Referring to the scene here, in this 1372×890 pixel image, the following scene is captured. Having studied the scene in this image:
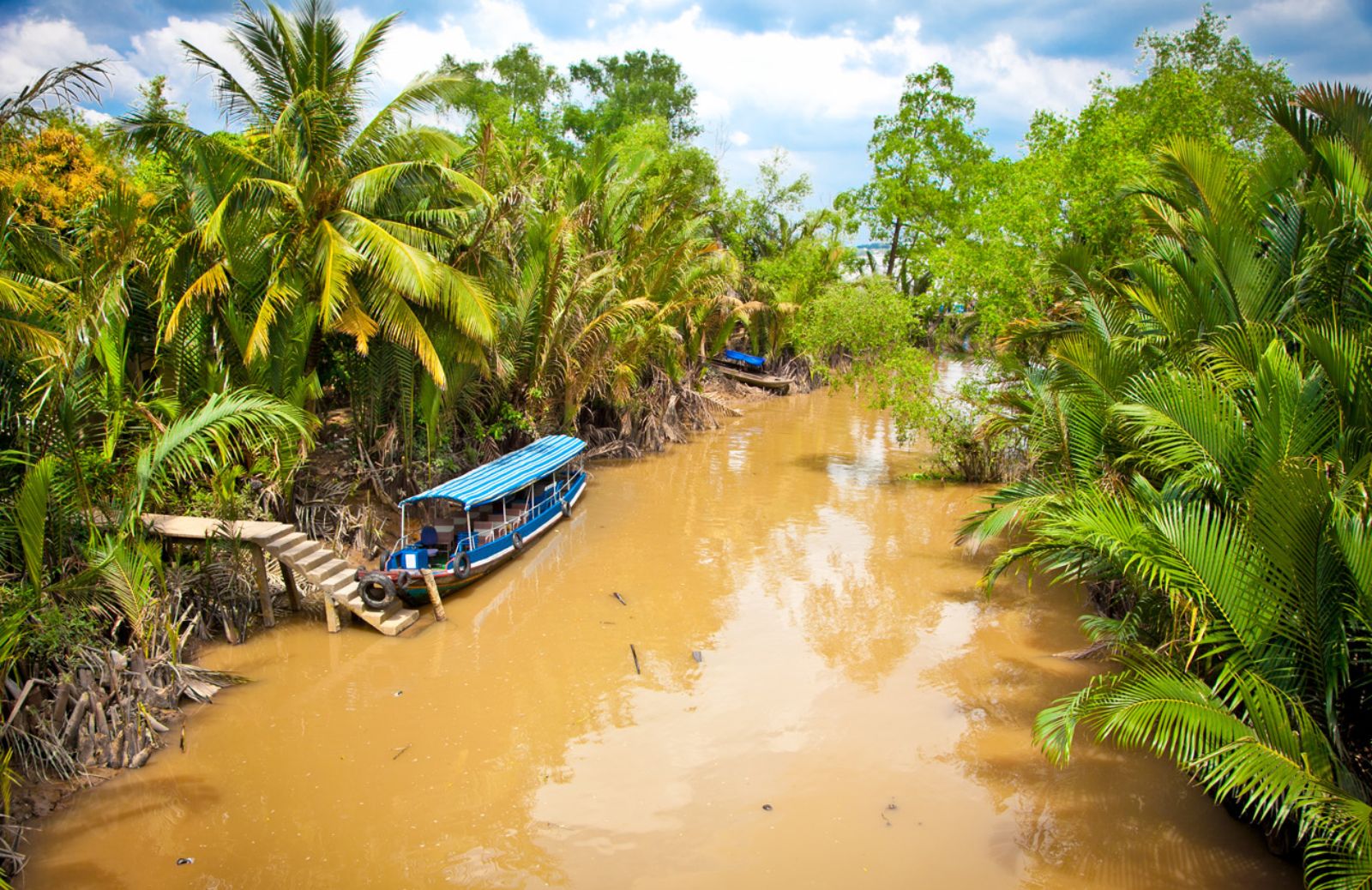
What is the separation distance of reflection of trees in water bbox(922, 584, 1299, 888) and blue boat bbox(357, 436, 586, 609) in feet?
21.3

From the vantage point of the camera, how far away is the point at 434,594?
1115 centimetres

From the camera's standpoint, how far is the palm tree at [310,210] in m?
11.2

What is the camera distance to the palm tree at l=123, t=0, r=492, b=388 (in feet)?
36.9

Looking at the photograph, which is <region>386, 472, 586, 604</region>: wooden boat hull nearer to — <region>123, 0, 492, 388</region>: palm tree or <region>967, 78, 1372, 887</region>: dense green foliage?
<region>123, 0, 492, 388</region>: palm tree

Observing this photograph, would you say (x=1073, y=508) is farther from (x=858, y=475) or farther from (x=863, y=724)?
(x=858, y=475)

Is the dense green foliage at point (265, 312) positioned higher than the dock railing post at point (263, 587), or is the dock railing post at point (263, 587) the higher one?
the dense green foliage at point (265, 312)

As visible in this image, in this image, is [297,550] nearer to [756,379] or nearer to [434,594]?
[434,594]

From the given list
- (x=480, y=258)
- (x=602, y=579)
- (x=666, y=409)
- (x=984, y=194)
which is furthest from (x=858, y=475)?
(x=480, y=258)

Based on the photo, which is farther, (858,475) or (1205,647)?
(858,475)

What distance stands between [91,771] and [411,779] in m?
2.81

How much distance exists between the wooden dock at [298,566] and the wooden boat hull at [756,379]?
23.0 metres

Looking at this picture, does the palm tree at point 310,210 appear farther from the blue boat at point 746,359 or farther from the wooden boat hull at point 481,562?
the blue boat at point 746,359

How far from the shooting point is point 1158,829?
7.07m

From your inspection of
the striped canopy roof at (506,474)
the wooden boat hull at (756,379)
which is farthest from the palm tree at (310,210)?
the wooden boat hull at (756,379)
